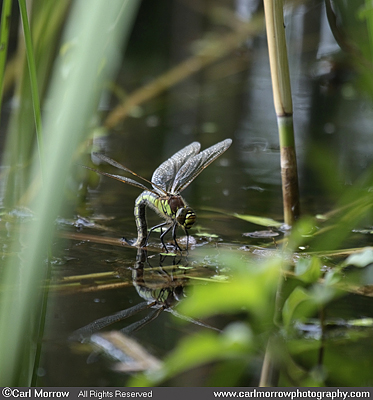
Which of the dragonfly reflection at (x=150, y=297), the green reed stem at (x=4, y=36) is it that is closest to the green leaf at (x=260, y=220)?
the dragonfly reflection at (x=150, y=297)

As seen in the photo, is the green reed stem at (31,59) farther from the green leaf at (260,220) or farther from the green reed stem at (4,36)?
the green leaf at (260,220)

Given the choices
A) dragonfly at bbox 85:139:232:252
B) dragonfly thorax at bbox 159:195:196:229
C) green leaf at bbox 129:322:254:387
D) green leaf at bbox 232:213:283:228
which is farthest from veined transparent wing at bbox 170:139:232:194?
green leaf at bbox 129:322:254:387

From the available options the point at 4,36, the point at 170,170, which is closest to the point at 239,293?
the point at 4,36

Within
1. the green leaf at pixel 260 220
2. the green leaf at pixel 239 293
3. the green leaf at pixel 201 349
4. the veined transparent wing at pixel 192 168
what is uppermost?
the veined transparent wing at pixel 192 168

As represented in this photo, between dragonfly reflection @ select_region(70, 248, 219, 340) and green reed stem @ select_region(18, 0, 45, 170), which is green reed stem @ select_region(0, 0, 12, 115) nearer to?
green reed stem @ select_region(18, 0, 45, 170)

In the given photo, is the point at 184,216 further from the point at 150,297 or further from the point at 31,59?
the point at 31,59

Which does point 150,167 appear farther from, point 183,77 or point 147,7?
point 147,7

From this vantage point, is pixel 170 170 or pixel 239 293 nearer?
pixel 239 293
